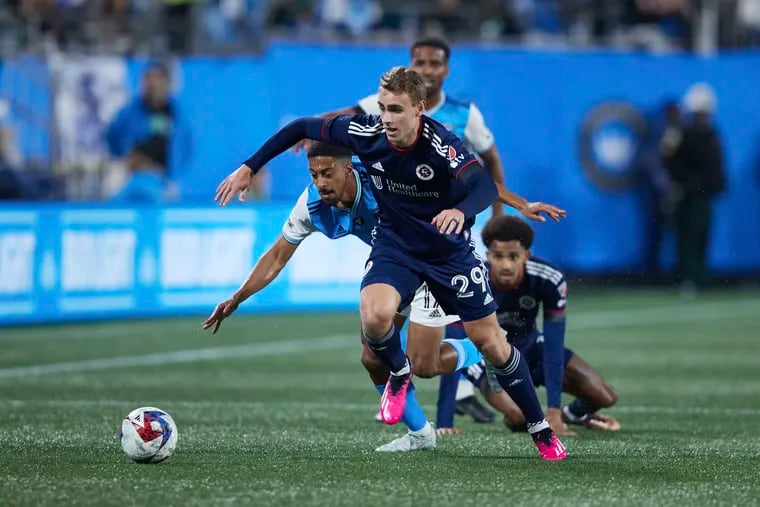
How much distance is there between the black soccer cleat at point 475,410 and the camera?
9469 mm

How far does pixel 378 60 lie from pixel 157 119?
3.29 meters

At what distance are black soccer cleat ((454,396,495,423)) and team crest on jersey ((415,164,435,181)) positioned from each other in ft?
8.94

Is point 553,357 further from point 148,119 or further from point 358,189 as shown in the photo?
point 148,119

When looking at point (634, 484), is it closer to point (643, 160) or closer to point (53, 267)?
point (53, 267)

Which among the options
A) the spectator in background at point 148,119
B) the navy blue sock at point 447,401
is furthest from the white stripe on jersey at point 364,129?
the spectator in background at point 148,119

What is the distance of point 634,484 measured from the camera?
258 inches

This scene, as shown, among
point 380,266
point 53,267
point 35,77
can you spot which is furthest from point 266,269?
point 35,77

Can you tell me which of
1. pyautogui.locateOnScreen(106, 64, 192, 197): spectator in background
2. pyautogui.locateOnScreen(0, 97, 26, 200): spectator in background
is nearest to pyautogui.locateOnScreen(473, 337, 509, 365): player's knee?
pyautogui.locateOnScreen(0, 97, 26, 200): spectator in background

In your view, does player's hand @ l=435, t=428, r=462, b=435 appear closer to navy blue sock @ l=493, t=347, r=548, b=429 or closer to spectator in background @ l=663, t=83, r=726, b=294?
navy blue sock @ l=493, t=347, r=548, b=429

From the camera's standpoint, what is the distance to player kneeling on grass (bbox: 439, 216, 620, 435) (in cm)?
840

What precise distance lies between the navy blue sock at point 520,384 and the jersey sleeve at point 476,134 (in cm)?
271

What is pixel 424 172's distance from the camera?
716 cm

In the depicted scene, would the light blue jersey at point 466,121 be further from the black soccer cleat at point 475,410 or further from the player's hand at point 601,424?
the player's hand at point 601,424

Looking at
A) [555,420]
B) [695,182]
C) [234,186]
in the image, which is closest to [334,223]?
[234,186]
